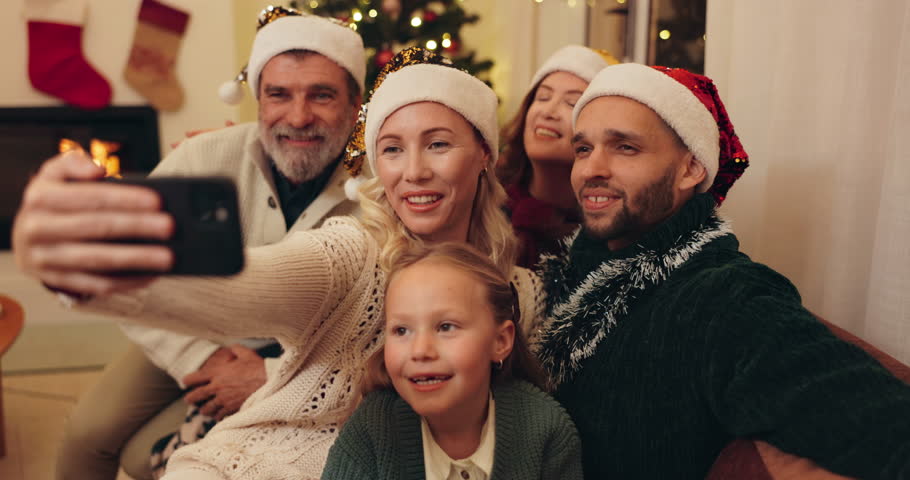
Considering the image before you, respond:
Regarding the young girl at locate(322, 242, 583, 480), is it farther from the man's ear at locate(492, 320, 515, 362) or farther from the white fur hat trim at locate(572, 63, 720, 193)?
the white fur hat trim at locate(572, 63, 720, 193)

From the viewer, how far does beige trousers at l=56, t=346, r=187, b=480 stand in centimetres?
204

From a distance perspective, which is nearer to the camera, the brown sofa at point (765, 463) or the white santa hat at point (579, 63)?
the brown sofa at point (765, 463)

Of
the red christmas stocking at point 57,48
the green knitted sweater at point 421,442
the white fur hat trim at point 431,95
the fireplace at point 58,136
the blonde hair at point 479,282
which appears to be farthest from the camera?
the fireplace at point 58,136

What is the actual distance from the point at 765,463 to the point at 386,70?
126 cm

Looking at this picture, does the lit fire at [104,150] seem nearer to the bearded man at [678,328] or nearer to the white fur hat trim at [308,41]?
the white fur hat trim at [308,41]

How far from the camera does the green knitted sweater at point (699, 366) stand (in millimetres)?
924

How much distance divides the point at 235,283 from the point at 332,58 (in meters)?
1.33

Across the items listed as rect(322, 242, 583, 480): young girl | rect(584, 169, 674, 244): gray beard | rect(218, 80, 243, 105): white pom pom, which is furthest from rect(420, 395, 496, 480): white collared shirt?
rect(218, 80, 243, 105): white pom pom

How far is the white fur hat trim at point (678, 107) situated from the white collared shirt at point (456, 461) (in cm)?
72

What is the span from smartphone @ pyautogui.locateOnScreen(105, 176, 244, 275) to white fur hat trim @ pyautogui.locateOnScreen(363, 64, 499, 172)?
93 cm

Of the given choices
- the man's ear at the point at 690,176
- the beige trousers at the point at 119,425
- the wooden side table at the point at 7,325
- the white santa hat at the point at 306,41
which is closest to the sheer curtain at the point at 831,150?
the man's ear at the point at 690,176

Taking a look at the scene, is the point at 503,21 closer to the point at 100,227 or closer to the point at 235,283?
the point at 235,283

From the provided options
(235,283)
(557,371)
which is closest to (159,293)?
(235,283)

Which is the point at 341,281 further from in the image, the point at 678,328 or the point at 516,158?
the point at 516,158
